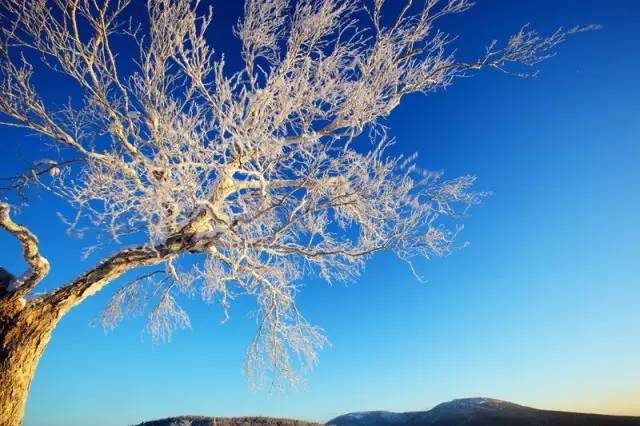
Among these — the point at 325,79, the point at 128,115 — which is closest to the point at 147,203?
the point at 128,115

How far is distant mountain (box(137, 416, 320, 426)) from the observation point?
36.5ft

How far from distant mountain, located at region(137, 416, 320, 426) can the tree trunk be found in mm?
6236

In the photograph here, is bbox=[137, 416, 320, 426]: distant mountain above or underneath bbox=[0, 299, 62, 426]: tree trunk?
underneath

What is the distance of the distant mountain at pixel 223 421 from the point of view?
36.5ft

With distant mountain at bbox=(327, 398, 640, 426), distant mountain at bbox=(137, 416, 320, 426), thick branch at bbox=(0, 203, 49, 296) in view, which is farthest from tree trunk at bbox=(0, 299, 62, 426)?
distant mountain at bbox=(327, 398, 640, 426)

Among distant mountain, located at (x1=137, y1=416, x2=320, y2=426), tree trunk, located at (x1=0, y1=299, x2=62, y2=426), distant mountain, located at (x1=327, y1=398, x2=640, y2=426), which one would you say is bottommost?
distant mountain, located at (x1=327, y1=398, x2=640, y2=426)

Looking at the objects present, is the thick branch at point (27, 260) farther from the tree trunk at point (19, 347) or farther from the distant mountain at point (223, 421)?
the distant mountain at point (223, 421)

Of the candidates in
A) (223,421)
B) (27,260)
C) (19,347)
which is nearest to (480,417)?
(223,421)

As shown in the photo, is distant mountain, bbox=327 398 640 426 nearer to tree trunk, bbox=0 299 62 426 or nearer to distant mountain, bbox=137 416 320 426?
distant mountain, bbox=137 416 320 426

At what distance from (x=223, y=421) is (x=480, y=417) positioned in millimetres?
12259

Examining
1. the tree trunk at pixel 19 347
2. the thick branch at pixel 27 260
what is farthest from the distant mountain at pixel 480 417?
the thick branch at pixel 27 260

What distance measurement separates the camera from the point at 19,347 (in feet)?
18.4

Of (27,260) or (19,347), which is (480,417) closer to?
(19,347)

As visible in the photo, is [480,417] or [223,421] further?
[480,417]
